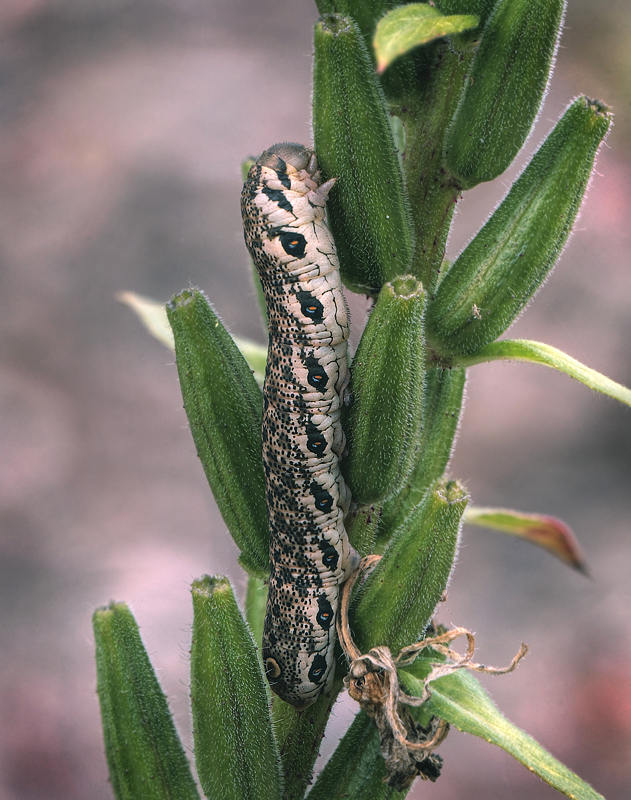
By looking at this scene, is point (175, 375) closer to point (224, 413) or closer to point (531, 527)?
point (531, 527)

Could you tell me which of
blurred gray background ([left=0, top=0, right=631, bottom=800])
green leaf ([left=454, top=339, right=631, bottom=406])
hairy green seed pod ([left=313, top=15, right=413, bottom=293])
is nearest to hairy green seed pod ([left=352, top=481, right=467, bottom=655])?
green leaf ([left=454, top=339, right=631, bottom=406])

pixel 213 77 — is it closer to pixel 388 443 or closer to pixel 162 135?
pixel 162 135

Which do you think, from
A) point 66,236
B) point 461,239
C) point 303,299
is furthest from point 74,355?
point 303,299

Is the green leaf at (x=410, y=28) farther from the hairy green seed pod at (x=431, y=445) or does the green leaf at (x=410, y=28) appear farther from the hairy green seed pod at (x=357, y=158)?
the hairy green seed pod at (x=431, y=445)

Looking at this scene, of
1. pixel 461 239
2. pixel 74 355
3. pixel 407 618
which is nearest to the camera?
pixel 407 618

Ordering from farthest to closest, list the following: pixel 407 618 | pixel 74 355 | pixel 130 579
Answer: pixel 74 355
pixel 130 579
pixel 407 618
